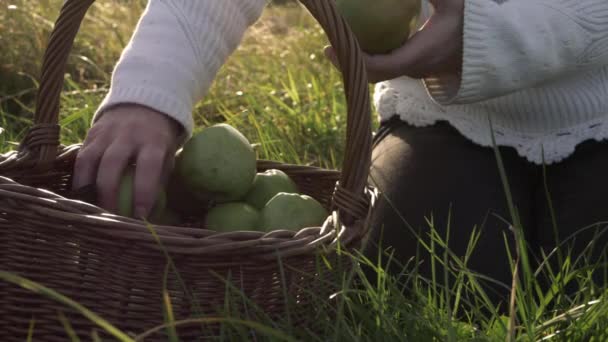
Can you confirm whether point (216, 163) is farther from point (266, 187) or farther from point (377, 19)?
point (377, 19)

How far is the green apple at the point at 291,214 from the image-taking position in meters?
1.23

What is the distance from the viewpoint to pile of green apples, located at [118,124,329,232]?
1235mm

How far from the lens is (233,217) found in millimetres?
1290

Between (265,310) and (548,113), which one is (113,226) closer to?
(265,310)

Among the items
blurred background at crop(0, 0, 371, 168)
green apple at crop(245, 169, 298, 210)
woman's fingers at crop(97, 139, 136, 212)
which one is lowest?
blurred background at crop(0, 0, 371, 168)

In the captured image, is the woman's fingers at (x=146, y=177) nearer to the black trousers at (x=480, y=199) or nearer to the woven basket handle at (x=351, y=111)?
the woven basket handle at (x=351, y=111)

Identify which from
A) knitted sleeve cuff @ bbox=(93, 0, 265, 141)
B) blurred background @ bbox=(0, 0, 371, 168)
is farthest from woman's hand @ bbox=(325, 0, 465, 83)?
blurred background @ bbox=(0, 0, 371, 168)

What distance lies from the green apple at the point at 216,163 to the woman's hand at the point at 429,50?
199mm

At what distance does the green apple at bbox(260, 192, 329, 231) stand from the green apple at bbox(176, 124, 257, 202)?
0.11 meters

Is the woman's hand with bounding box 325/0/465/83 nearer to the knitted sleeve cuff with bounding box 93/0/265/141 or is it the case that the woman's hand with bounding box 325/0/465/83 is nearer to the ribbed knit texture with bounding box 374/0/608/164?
the ribbed knit texture with bounding box 374/0/608/164

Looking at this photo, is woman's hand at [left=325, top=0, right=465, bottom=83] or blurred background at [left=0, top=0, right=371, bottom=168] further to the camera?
blurred background at [left=0, top=0, right=371, bottom=168]

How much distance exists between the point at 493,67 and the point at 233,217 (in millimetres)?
474

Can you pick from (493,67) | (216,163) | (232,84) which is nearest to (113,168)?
(216,163)

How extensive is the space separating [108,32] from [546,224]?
1974mm
